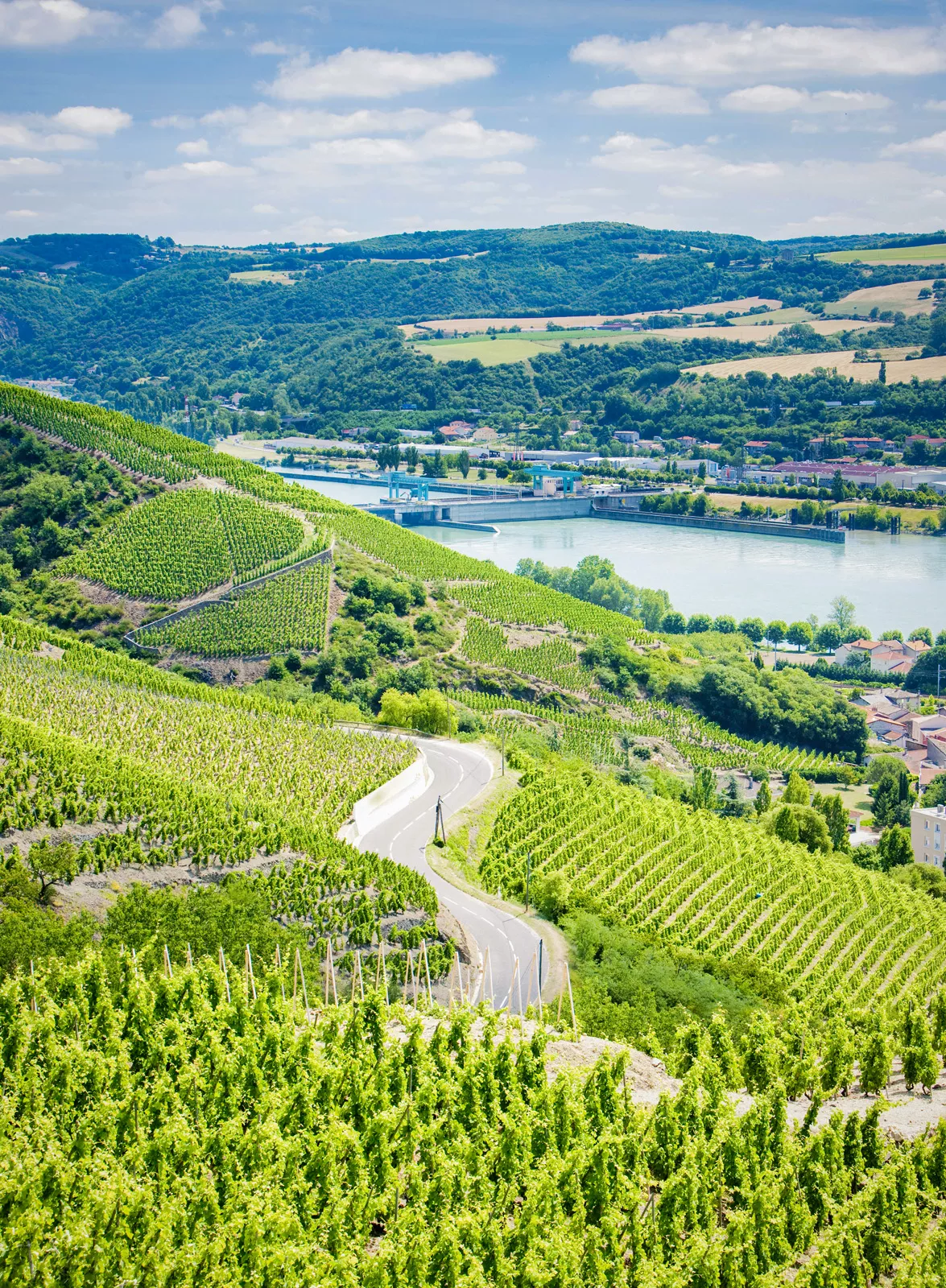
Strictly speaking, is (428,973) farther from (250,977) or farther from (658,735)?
(658,735)

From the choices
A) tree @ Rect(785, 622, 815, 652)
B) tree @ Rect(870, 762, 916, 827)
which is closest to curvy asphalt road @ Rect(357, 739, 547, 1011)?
tree @ Rect(870, 762, 916, 827)

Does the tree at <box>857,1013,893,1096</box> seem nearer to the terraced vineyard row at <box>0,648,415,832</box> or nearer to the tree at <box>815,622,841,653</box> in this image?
the terraced vineyard row at <box>0,648,415,832</box>

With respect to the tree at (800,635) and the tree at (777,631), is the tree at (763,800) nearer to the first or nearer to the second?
the tree at (777,631)

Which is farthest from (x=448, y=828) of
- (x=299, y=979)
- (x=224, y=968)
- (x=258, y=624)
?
(x=258, y=624)

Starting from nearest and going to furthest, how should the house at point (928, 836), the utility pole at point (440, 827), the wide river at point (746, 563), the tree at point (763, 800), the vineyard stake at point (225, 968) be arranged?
the vineyard stake at point (225, 968) → the utility pole at point (440, 827) → the house at point (928, 836) → the tree at point (763, 800) → the wide river at point (746, 563)

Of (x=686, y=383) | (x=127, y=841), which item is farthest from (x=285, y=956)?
(x=686, y=383)

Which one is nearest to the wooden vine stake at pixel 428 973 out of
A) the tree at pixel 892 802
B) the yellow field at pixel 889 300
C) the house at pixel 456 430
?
the tree at pixel 892 802

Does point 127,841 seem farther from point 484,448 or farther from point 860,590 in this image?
point 484,448
